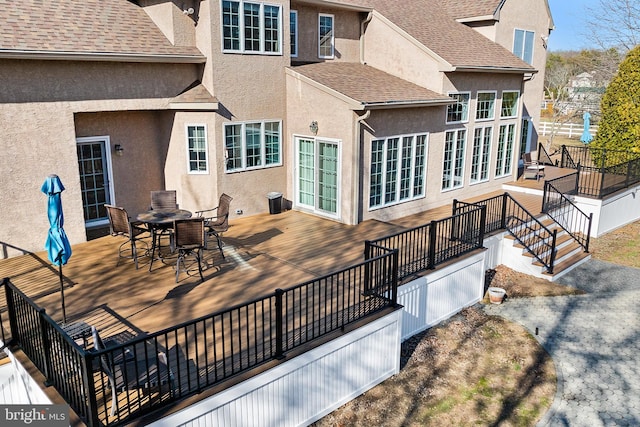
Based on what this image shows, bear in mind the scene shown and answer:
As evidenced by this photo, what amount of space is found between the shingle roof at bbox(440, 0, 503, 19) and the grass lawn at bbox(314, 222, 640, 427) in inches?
502

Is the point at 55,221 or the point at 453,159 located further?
the point at 453,159

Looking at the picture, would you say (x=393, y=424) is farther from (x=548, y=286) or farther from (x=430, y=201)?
(x=430, y=201)

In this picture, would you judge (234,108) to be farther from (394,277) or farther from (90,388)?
(90,388)

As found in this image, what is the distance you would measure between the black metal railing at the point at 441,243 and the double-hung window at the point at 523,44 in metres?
11.3

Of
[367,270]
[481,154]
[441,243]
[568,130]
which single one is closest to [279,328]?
[367,270]

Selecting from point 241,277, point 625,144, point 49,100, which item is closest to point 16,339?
point 241,277

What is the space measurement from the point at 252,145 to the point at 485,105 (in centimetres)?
847

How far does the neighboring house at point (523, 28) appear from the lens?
19.2 meters

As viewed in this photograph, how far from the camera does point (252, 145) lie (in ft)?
45.0

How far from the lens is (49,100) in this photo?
1061cm

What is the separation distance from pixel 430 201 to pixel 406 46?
4852 millimetres

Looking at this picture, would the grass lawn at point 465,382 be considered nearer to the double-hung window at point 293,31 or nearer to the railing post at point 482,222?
the railing post at point 482,222

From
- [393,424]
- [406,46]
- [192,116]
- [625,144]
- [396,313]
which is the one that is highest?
[406,46]

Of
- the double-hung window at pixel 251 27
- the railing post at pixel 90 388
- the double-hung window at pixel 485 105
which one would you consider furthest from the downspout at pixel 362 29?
the railing post at pixel 90 388
